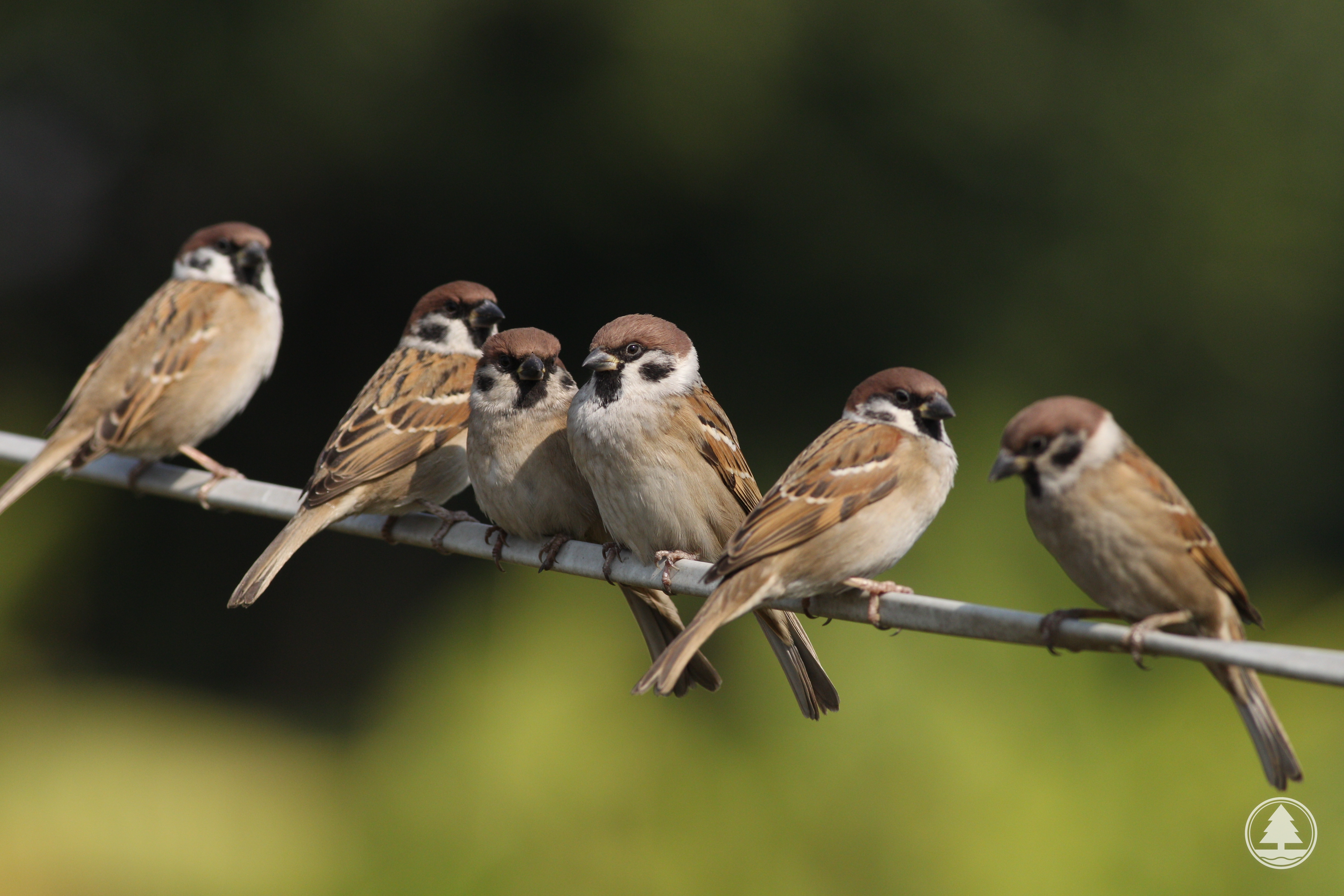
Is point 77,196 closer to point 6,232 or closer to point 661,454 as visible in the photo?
point 6,232

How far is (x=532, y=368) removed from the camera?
280 cm

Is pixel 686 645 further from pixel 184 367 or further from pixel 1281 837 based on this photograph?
pixel 184 367

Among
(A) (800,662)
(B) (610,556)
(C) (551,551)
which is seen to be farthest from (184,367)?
(A) (800,662)

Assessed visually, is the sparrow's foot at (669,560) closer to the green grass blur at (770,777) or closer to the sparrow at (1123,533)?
the sparrow at (1123,533)

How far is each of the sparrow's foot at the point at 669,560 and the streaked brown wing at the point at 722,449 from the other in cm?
17

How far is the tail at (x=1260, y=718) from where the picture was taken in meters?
1.95

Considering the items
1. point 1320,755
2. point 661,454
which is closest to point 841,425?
point 661,454

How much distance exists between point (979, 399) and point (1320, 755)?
4.58ft

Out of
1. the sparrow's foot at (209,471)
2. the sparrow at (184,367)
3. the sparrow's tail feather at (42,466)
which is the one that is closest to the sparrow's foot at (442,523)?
the sparrow's foot at (209,471)

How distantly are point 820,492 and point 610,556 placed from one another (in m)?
0.50

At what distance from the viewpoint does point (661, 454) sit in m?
2.73

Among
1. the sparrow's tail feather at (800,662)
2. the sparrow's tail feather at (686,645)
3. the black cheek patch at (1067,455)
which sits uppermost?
the black cheek patch at (1067,455)

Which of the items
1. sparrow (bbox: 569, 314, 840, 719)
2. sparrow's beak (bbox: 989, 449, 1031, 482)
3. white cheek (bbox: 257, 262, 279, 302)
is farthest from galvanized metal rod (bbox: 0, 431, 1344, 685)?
white cheek (bbox: 257, 262, 279, 302)

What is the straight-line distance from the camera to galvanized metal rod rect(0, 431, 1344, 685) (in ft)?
4.73
